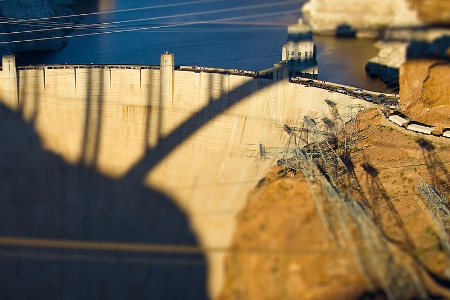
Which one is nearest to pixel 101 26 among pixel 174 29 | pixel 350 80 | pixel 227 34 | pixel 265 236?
pixel 174 29

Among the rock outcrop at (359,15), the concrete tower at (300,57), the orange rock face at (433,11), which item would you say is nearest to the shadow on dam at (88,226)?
the concrete tower at (300,57)

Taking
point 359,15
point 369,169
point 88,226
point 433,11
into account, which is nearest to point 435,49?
point 433,11

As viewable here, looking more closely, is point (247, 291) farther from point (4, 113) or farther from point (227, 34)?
point (227, 34)

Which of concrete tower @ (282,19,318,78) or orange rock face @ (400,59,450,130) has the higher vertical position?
concrete tower @ (282,19,318,78)

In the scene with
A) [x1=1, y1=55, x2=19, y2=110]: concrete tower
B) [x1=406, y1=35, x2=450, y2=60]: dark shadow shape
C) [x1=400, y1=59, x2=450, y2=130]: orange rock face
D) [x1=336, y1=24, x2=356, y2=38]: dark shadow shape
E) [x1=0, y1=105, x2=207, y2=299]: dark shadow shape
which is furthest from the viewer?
[x1=336, y1=24, x2=356, y2=38]: dark shadow shape

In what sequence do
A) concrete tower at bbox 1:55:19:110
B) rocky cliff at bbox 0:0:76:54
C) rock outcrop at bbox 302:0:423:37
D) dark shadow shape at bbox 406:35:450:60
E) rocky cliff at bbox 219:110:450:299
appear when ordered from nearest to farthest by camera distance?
rocky cliff at bbox 219:110:450:299 < concrete tower at bbox 1:55:19:110 < dark shadow shape at bbox 406:35:450:60 < rock outcrop at bbox 302:0:423:37 < rocky cliff at bbox 0:0:76:54

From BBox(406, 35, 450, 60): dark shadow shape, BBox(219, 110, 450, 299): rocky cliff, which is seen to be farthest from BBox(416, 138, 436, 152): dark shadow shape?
BBox(406, 35, 450, 60): dark shadow shape

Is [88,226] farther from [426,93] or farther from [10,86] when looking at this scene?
[426,93]

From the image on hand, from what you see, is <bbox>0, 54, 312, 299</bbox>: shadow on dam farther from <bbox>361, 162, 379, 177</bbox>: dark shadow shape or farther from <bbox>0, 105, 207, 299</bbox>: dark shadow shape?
<bbox>361, 162, 379, 177</bbox>: dark shadow shape

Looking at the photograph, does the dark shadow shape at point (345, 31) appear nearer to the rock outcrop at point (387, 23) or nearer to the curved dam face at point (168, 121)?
the rock outcrop at point (387, 23)
